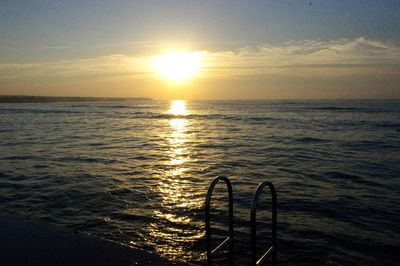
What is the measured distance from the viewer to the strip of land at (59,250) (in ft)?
17.0

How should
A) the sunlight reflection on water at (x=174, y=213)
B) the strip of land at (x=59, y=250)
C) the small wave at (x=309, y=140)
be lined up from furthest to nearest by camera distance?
the small wave at (x=309, y=140) → the sunlight reflection on water at (x=174, y=213) → the strip of land at (x=59, y=250)

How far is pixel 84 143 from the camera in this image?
22.6 metres

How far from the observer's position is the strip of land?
17.0ft

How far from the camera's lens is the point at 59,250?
5559 mm

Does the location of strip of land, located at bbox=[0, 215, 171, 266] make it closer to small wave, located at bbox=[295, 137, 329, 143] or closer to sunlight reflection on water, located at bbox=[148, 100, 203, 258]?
sunlight reflection on water, located at bbox=[148, 100, 203, 258]

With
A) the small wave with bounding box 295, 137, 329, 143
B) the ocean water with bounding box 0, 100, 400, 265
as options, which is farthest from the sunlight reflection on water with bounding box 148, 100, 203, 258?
the small wave with bounding box 295, 137, 329, 143

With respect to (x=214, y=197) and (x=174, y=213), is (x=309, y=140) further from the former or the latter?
(x=174, y=213)

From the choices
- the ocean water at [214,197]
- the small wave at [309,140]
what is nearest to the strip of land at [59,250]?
the ocean water at [214,197]

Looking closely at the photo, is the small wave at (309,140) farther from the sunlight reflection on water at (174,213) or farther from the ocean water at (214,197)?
the sunlight reflection on water at (174,213)

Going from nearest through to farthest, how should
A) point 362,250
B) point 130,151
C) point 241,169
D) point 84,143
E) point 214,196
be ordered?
1. point 362,250
2. point 214,196
3. point 241,169
4. point 130,151
5. point 84,143

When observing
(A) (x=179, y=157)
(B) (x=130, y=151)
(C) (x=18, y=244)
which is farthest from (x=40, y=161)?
(C) (x=18, y=244)

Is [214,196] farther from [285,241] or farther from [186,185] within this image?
[285,241]

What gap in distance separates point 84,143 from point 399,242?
19.4 metres

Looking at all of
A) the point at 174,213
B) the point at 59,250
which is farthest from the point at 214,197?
the point at 59,250
